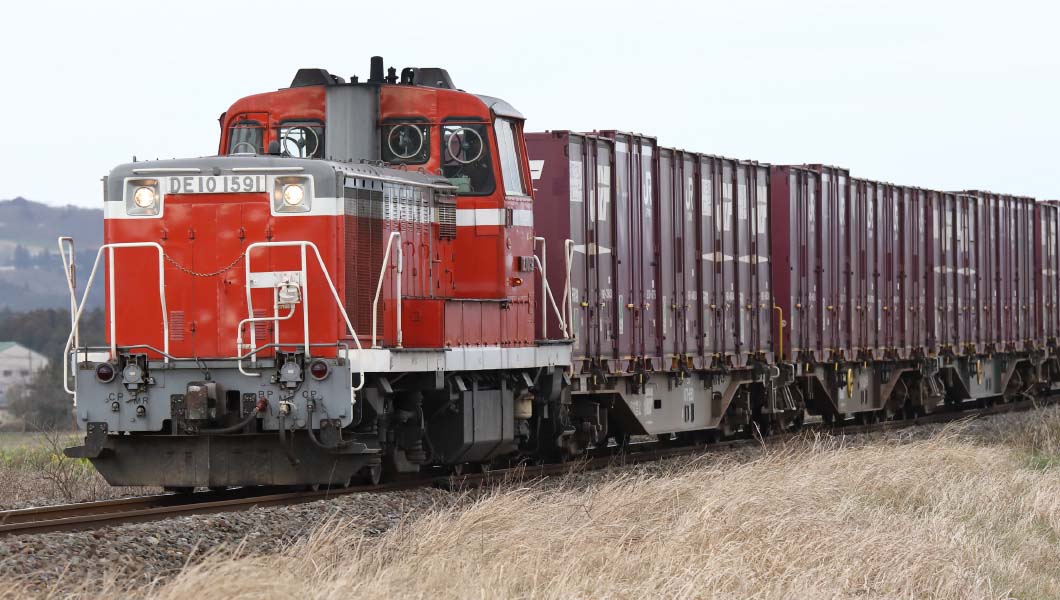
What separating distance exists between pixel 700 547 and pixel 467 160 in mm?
5696

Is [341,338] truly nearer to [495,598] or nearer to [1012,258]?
[495,598]

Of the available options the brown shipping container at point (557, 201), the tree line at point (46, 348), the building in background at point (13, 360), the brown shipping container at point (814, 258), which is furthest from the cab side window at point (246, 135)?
the building in background at point (13, 360)

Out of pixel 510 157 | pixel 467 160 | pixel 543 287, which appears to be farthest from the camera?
pixel 543 287

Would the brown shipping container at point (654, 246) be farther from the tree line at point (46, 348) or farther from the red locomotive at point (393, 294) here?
the tree line at point (46, 348)

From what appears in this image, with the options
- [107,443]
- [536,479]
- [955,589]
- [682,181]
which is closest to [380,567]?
[955,589]

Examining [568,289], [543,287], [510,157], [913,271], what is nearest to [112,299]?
[510,157]

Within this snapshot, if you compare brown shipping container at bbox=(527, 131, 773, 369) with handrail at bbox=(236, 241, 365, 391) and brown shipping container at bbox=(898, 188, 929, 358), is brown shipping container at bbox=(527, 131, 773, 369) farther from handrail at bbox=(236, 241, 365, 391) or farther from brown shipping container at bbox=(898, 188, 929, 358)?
brown shipping container at bbox=(898, 188, 929, 358)

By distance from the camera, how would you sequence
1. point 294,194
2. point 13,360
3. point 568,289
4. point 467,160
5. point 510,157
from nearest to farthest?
point 294,194
point 467,160
point 510,157
point 568,289
point 13,360

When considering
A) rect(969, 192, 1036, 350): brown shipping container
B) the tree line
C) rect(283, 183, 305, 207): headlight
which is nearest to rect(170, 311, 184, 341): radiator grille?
rect(283, 183, 305, 207): headlight

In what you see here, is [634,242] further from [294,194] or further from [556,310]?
[294,194]

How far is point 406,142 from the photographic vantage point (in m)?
13.9

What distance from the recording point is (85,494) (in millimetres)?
14734

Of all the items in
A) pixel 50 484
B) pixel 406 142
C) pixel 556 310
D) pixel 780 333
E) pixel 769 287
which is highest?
pixel 406 142

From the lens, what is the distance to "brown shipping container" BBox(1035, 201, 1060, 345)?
106ft
